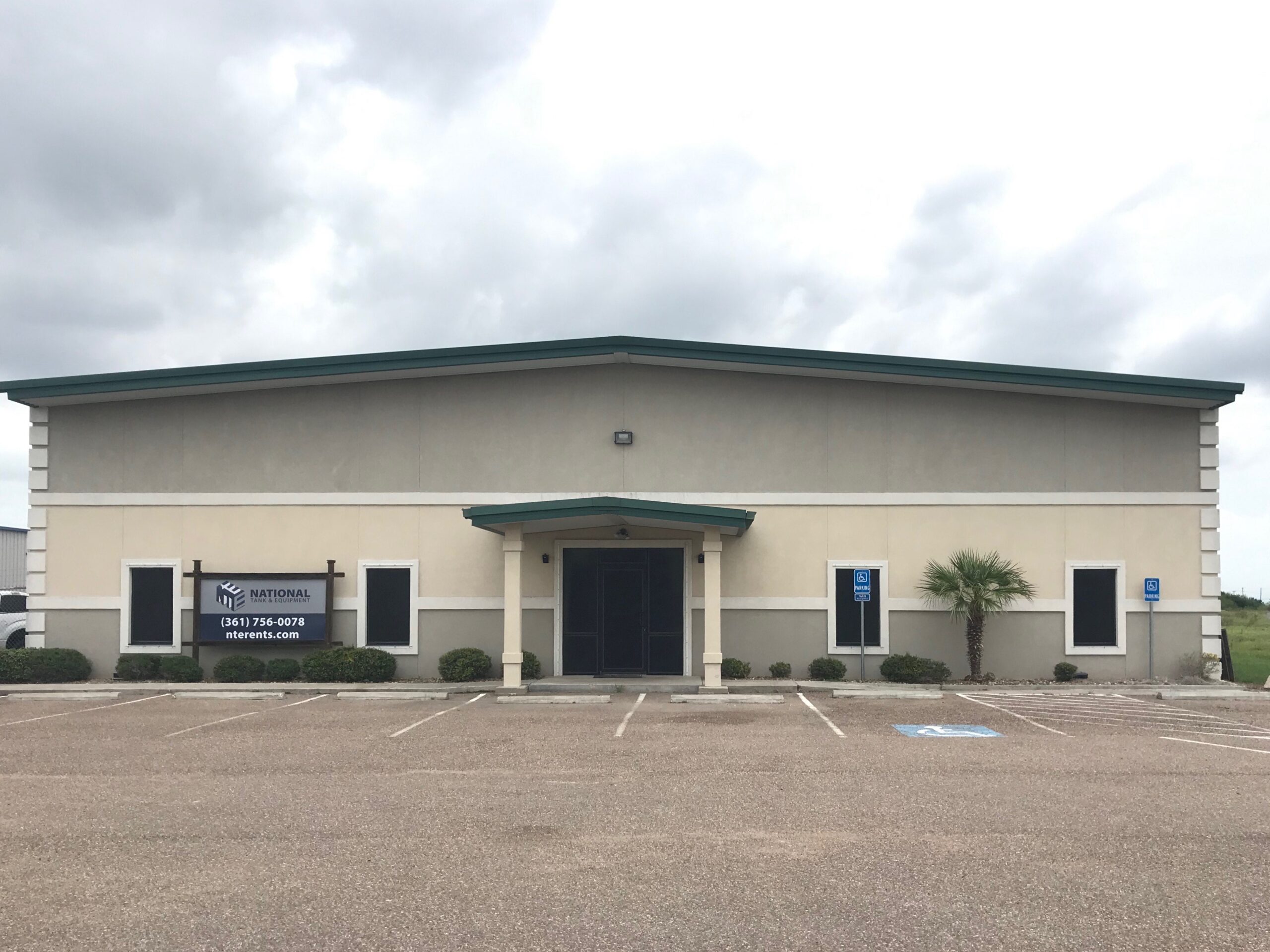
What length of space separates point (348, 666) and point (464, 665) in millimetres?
2267

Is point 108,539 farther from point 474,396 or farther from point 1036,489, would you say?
point 1036,489

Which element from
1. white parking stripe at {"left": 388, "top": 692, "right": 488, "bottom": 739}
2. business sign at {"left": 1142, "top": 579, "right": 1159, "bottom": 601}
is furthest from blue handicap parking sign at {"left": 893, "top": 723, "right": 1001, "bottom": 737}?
business sign at {"left": 1142, "top": 579, "right": 1159, "bottom": 601}

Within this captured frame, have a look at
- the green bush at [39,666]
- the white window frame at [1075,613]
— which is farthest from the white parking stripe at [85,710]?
the white window frame at [1075,613]

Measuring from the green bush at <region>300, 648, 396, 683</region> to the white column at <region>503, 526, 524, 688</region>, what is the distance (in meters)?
3.00

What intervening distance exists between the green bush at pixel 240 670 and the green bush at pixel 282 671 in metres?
0.14

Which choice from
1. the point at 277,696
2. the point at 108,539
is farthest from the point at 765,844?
the point at 108,539

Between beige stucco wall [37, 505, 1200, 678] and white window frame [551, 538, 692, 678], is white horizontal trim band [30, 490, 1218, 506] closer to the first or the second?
beige stucco wall [37, 505, 1200, 678]

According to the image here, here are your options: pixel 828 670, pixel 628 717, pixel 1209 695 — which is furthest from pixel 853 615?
pixel 628 717

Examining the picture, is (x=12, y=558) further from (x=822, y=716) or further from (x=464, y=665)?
(x=822, y=716)

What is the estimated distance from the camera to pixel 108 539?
74.6ft

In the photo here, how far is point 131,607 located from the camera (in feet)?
74.3

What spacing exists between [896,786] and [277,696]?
12.7m

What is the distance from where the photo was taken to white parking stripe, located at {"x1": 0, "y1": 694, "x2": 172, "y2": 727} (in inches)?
646

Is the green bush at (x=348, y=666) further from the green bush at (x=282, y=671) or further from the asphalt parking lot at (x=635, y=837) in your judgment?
the asphalt parking lot at (x=635, y=837)
